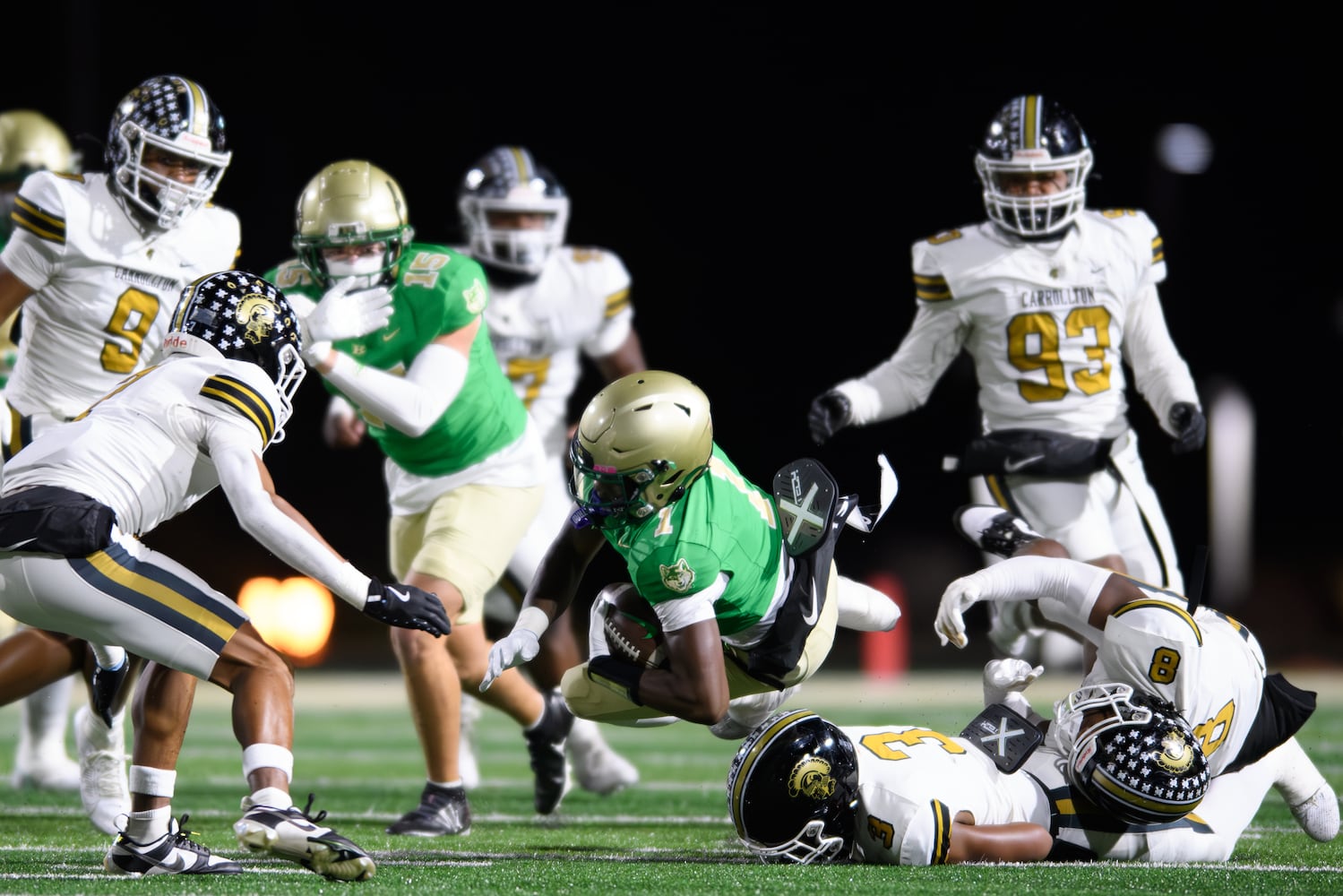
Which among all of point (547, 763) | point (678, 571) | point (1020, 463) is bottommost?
point (547, 763)

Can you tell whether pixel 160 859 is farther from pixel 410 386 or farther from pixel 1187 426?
pixel 1187 426

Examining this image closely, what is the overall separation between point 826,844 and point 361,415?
6.38 feet

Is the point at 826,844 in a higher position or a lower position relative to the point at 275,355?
lower

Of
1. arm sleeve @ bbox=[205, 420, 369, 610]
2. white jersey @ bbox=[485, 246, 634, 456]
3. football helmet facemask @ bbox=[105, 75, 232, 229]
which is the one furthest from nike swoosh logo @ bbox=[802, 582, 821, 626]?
white jersey @ bbox=[485, 246, 634, 456]

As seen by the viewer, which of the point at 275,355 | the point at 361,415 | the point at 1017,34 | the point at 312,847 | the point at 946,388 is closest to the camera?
the point at 312,847

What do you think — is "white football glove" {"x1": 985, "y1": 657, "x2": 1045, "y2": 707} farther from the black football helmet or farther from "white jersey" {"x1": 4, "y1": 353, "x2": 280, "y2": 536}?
"white jersey" {"x1": 4, "y1": 353, "x2": 280, "y2": 536}

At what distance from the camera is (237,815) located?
440 centimetres

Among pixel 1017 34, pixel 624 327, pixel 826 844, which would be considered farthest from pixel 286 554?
pixel 1017 34

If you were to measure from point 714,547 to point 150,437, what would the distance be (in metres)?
1.15

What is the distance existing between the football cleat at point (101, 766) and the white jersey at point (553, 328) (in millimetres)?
1983

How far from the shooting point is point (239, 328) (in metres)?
3.24

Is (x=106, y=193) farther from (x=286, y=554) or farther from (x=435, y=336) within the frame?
(x=286, y=554)

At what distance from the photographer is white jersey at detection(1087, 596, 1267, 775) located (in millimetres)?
3447

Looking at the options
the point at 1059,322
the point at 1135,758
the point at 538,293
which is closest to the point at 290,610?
the point at 538,293
